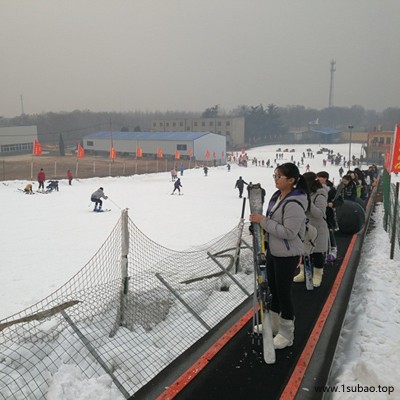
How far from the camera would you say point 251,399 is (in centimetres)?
337

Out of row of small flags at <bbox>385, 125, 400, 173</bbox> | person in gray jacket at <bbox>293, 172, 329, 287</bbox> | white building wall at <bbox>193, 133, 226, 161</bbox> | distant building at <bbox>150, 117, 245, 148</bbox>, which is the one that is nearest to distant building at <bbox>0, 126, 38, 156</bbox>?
white building wall at <bbox>193, 133, 226, 161</bbox>

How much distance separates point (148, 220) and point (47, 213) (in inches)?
210

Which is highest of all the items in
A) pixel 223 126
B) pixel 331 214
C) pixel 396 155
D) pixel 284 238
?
pixel 223 126

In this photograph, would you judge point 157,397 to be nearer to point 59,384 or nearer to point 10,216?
point 59,384

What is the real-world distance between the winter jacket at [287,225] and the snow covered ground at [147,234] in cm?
134

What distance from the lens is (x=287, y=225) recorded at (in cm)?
368

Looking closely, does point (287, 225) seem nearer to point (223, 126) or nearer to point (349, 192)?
point (349, 192)

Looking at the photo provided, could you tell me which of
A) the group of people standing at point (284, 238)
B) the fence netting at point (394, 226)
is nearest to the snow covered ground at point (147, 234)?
the fence netting at point (394, 226)

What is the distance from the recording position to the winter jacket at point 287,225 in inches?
145

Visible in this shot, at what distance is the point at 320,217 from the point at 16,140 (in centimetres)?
8147

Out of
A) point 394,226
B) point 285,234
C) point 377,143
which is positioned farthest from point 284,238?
point 377,143

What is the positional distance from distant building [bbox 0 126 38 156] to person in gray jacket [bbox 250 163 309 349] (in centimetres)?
7994

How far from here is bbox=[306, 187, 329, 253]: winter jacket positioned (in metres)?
5.65

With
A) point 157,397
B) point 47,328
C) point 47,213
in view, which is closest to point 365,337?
point 157,397
